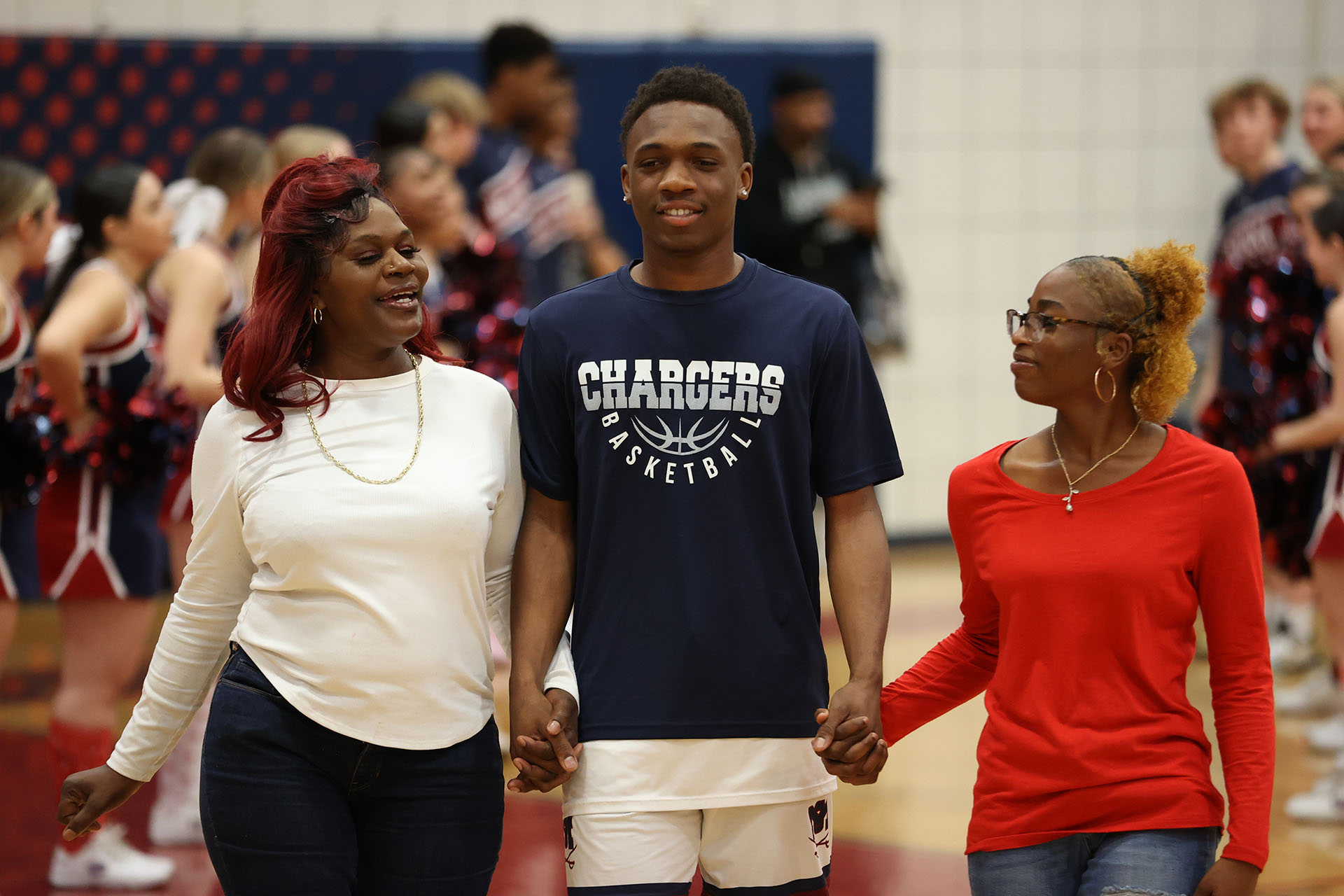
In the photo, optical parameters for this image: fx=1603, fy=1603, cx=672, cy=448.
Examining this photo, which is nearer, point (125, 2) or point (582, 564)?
point (582, 564)

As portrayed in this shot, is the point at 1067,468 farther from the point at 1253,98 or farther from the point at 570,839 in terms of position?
the point at 1253,98

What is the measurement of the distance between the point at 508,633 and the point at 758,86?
6414mm

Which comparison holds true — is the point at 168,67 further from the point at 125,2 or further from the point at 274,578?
the point at 274,578

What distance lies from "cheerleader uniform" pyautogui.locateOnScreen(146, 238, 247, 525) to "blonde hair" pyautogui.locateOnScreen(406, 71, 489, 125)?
131 centimetres

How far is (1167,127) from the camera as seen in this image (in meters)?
9.83

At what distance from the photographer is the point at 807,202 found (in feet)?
27.4

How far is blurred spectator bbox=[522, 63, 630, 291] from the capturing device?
277 inches

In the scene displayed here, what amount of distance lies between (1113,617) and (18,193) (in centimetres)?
353

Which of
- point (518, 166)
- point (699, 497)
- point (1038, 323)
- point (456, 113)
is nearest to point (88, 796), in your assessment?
point (699, 497)

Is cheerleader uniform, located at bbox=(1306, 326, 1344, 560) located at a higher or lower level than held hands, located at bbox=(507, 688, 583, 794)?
lower

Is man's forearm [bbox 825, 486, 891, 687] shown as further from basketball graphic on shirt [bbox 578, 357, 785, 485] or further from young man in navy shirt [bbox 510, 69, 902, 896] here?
basketball graphic on shirt [bbox 578, 357, 785, 485]

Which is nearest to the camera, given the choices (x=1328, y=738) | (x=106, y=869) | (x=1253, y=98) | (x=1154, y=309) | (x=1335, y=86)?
(x=1154, y=309)

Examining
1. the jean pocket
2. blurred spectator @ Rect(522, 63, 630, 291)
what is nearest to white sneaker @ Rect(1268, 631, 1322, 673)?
blurred spectator @ Rect(522, 63, 630, 291)

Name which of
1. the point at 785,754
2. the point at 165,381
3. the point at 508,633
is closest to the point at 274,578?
the point at 508,633
